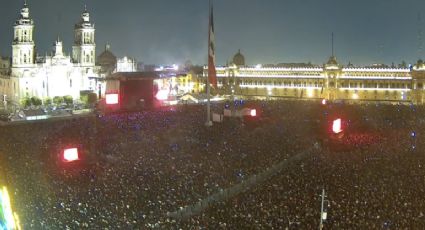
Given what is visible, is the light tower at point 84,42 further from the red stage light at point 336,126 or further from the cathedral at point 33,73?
the red stage light at point 336,126

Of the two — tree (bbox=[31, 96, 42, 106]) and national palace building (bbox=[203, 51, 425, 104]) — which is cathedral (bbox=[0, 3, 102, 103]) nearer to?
tree (bbox=[31, 96, 42, 106])

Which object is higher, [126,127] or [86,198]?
[126,127]

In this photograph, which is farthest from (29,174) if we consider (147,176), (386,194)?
(386,194)

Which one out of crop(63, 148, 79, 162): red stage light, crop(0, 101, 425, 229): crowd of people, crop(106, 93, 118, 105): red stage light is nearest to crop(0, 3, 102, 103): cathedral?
crop(106, 93, 118, 105): red stage light

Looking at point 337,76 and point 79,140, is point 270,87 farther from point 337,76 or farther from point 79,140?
point 79,140

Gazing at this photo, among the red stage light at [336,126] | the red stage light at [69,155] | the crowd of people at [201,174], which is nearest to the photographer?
the crowd of people at [201,174]

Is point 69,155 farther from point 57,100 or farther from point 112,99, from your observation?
point 57,100

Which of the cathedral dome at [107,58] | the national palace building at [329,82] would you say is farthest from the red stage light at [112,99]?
the cathedral dome at [107,58]
